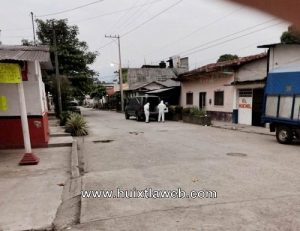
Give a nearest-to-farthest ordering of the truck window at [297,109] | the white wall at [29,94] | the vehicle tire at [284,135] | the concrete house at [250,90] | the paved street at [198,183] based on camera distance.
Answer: the paved street at [198,183], the white wall at [29,94], the truck window at [297,109], the vehicle tire at [284,135], the concrete house at [250,90]

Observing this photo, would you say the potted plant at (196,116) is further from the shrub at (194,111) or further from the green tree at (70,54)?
the green tree at (70,54)

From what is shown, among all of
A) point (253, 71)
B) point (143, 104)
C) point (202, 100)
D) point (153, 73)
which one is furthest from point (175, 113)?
point (153, 73)

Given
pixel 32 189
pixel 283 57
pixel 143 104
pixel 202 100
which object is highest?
pixel 283 57

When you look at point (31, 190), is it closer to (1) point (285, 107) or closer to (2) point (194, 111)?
(1) point (285, 107)

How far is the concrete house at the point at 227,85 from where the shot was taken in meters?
19.5

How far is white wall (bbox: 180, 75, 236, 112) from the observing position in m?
21.4

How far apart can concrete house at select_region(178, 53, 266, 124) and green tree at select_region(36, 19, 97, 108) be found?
11.2 metres

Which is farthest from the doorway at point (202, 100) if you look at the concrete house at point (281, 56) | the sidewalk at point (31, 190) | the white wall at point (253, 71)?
the sidewalk at point (31, 190)

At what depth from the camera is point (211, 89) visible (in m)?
23.8

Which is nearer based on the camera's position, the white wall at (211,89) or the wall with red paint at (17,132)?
the wall with red paint at (17,132)

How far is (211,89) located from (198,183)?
1775cm

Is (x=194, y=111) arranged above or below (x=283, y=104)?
below

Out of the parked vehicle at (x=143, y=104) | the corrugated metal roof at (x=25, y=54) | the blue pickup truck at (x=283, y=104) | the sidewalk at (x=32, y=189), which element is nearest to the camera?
the sidewalk at (x=32, y=189)

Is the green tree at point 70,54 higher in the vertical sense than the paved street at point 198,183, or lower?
higher
